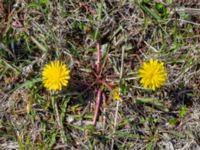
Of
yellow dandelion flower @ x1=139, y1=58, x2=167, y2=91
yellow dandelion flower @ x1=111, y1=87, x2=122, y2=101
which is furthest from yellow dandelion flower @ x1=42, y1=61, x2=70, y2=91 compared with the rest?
yellow dandelion flower @ x1=139, y1=58, x2=167, y2=91

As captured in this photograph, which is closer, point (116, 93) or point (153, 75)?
point (153, 75)

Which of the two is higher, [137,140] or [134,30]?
[134,30]

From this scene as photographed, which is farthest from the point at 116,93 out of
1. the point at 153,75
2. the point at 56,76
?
the point at 56,76

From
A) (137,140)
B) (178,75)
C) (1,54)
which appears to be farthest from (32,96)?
(178,75)

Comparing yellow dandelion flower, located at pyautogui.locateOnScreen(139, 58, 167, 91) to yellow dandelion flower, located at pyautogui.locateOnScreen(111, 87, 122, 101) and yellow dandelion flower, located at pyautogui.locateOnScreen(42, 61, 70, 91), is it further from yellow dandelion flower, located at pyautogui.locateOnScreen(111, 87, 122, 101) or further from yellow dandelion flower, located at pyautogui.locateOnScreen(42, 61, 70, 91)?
yellow dandelion flower, located at pyautogui.locateOnScreen(42, 61, 70, 91)

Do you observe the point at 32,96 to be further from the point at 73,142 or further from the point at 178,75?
the point at 178,75

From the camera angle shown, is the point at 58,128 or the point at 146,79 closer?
the point at 146,79

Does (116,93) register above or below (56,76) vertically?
below

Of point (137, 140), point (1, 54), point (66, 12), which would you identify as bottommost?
point (137, 140)

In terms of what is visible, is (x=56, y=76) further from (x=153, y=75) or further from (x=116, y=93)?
(x=153, y=75)

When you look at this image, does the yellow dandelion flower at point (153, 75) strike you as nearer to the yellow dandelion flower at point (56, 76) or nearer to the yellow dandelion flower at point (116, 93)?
the yellow dandelion flower at point (116, 93)
